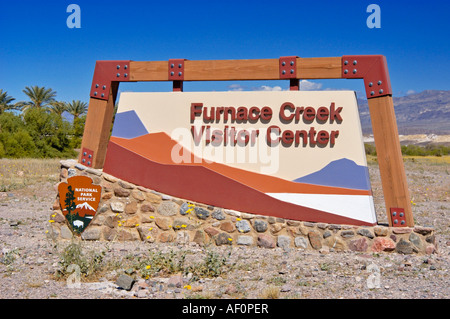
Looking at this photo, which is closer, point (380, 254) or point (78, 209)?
point (380, 254)

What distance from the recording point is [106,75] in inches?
333

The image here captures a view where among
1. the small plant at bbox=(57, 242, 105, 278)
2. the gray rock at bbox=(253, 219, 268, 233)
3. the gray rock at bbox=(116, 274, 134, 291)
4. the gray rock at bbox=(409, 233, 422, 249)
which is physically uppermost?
the gray rock at bbox=(253, 219, 268, 233)

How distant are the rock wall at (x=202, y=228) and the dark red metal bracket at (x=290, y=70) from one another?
2.26 metres

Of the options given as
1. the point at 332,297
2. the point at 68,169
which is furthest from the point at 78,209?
the point at 332,297

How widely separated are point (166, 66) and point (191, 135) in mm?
1348

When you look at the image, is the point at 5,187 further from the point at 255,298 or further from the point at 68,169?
the point at 255,298

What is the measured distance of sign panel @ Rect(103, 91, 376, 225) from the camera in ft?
24.0

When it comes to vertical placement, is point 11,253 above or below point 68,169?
below

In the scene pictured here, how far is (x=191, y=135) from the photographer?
313 inches

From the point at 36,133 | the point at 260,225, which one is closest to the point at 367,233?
the point at 260,225

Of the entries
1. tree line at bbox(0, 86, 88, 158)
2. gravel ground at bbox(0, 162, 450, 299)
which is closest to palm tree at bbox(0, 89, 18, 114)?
tree line at bbox(0, 86, 88, 158)

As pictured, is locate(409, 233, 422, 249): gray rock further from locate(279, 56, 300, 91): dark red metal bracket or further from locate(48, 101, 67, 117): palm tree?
locate(48, 101, 67, 117): palm tree

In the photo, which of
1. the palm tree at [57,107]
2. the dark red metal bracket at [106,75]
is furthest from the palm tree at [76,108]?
the dark red metal bracket at [106,75]

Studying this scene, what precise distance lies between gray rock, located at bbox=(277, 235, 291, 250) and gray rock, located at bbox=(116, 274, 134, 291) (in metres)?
2.82
